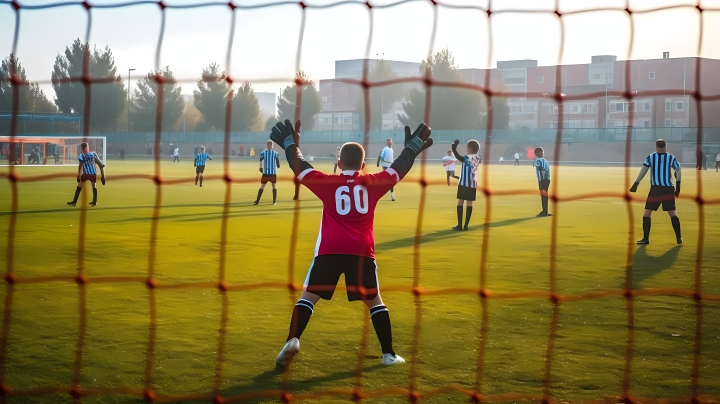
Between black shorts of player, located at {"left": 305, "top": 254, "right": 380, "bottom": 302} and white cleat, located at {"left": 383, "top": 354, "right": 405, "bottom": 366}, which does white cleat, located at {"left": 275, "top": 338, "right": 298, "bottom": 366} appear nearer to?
black shorts of player, located at {"left": 305, "top": 254, "right": 380, "bottom": 302}

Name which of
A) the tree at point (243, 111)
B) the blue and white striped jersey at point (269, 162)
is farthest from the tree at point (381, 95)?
the blue and white striped jersey at point (269, 162)

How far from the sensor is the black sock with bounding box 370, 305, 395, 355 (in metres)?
5.06

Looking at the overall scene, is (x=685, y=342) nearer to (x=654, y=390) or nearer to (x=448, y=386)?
(x=654, y=390)

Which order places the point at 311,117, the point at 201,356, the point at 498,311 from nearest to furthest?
the point at 201,356 < the point at 498,311 < the point at 311,117

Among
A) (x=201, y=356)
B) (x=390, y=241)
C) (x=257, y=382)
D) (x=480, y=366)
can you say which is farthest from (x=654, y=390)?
(x=390, y=241)

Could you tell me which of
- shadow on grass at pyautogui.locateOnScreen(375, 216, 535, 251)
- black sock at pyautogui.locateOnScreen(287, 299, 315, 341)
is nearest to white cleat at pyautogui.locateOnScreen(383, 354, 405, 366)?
black sock at pyautogui.locateOnScreen(287, 299, 315, 341)

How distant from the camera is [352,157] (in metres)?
5.12

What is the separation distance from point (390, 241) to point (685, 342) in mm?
6595

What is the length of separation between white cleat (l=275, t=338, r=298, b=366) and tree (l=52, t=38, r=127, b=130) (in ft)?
148

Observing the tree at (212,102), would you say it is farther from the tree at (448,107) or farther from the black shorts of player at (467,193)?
the black shorts of player at (467,193)

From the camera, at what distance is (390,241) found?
12.0 meters

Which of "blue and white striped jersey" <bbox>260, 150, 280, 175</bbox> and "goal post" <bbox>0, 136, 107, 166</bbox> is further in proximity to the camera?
"goal post" <bbox>0, 136, 107, 166</bbox>

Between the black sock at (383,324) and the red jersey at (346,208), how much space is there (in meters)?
0.38

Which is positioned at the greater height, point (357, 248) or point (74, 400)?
point (357, 248)
